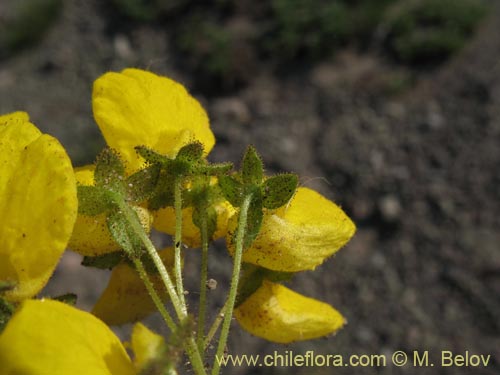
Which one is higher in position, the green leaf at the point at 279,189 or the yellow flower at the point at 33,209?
the yellow flower at the point at 33,209

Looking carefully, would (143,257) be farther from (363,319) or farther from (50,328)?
(363,319)

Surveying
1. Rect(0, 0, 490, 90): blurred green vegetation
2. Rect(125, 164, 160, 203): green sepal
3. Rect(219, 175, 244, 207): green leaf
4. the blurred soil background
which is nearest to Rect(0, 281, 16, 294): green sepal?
Rect(125, 164, 160, 203): green sepal

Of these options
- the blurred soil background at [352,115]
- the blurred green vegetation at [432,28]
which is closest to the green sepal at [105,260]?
the blurred soil background at [352,115]

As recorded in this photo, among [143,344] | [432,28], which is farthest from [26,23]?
[143,344]

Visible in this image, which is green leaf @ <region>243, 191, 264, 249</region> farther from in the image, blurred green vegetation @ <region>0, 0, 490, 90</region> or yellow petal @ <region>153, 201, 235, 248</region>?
blurred green vegetation @ <region>0, 0, 490, 90</region>

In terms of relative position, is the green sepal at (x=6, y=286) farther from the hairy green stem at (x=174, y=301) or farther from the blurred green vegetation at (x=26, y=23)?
the blurred green vegetation at (x=26, y=23)

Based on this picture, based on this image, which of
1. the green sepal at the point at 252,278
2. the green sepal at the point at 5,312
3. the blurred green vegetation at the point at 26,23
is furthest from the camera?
the blurred green vegetation at the point at 26,23

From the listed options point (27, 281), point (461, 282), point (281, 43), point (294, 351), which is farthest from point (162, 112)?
point (281, 43)
